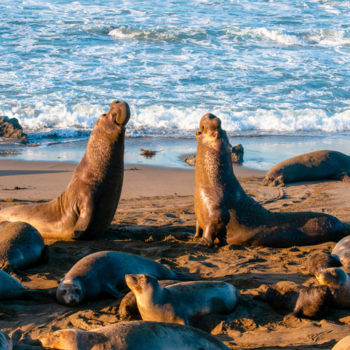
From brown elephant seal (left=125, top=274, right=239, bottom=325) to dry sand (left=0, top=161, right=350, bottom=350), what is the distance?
0.10m

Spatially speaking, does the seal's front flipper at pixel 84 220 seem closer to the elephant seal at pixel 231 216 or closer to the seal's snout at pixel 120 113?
the seal's snout at pixel 120 113

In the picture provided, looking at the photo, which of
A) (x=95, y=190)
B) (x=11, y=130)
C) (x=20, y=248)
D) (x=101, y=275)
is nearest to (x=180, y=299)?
(x=101, y=275)

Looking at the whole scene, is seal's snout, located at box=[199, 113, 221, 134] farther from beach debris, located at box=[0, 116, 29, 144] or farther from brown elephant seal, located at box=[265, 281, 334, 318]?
beach debris, located at box=[0, 116, 29, 144]

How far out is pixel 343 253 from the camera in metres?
4.93

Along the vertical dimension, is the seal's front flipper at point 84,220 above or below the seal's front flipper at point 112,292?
above

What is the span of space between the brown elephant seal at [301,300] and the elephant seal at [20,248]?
260cm

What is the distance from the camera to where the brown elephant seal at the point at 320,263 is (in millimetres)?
4562

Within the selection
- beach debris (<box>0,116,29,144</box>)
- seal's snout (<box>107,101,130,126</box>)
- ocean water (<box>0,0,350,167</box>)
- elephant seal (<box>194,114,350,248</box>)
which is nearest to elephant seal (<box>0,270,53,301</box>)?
elephant seal (<box>194,114,350,248</box>)

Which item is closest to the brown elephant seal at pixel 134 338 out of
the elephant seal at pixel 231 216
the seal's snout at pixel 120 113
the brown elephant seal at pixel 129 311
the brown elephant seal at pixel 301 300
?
the brown elephant seal at pixel 129 311

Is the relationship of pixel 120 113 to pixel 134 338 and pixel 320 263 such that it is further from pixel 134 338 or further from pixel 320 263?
pixel 134 338

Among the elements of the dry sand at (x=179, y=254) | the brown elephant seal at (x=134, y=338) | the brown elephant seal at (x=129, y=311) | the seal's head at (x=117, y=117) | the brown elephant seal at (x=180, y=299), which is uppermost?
the seal's head at (x=117, y=117)

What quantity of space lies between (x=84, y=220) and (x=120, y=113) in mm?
1470

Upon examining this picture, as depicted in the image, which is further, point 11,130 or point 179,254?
point 11,130

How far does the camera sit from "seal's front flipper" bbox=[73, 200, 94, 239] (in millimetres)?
5906
